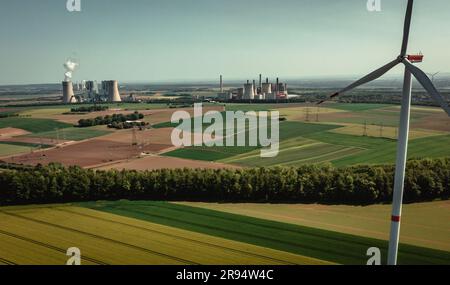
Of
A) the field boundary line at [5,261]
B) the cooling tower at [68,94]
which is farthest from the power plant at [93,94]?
the field boundary line at [5,261]

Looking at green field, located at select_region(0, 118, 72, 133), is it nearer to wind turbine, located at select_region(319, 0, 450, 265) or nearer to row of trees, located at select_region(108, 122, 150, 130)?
row of trees, located at select_region(108, 122, 150, 130)

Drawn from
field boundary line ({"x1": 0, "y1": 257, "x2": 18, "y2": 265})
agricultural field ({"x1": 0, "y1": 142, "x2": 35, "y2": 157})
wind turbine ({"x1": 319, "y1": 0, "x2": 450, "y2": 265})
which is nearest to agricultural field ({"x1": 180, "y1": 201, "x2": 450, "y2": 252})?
wind turbine ({"x1": 319, "y1": 0, "x2": 450, "y2": 265})

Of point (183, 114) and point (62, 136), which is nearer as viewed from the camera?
point (62, 136)

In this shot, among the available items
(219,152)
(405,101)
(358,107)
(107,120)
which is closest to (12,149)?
(107,120)

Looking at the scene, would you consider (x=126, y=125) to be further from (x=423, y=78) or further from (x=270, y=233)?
(x=423, y=78)

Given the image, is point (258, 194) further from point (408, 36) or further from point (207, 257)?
point (408, 36)

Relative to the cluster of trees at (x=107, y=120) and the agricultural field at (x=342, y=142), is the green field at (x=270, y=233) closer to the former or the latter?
the agricultural field at (x=342, y=142)
